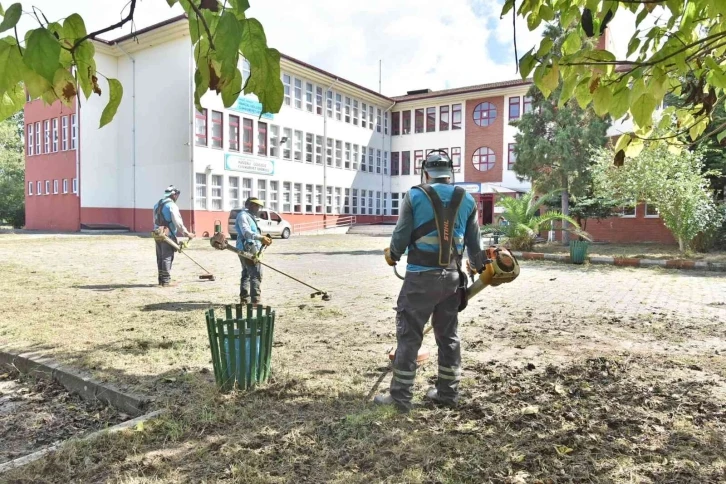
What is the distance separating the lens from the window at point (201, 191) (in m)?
29.7

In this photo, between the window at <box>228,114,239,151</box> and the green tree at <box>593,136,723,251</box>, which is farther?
the window at <box>228,114,239,151</box>

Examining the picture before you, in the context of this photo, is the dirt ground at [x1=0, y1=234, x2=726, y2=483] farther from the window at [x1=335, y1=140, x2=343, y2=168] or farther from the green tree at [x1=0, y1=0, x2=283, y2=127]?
the window at [x1=335, y1=140, x2=343, y2=168]

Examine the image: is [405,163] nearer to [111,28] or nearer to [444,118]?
[444,118]

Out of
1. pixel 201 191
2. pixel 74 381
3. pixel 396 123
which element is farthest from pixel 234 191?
pixel 74 381

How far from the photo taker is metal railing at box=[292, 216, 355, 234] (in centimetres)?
3609

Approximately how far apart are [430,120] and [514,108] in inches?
268

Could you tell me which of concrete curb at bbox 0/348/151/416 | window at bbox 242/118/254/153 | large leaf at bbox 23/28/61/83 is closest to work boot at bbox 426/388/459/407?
concrete curb at bbox 0/348/151/416

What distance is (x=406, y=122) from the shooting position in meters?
43.9

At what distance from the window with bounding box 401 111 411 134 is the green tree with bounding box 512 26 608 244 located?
21.0m

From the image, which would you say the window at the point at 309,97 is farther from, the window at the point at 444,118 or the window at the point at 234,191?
the window at the point at 444,118

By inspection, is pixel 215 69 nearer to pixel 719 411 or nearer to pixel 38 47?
pixel 38 47

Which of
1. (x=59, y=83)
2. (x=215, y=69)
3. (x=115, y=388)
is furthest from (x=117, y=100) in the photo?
(x=115, y=388)

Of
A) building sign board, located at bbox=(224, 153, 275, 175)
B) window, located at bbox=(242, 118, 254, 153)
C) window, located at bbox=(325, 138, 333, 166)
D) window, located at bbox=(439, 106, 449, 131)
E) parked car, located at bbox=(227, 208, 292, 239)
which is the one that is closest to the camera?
parked car, located at bbox=(227, 208, 292, 239)

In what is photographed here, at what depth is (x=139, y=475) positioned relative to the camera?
309 centimetres
